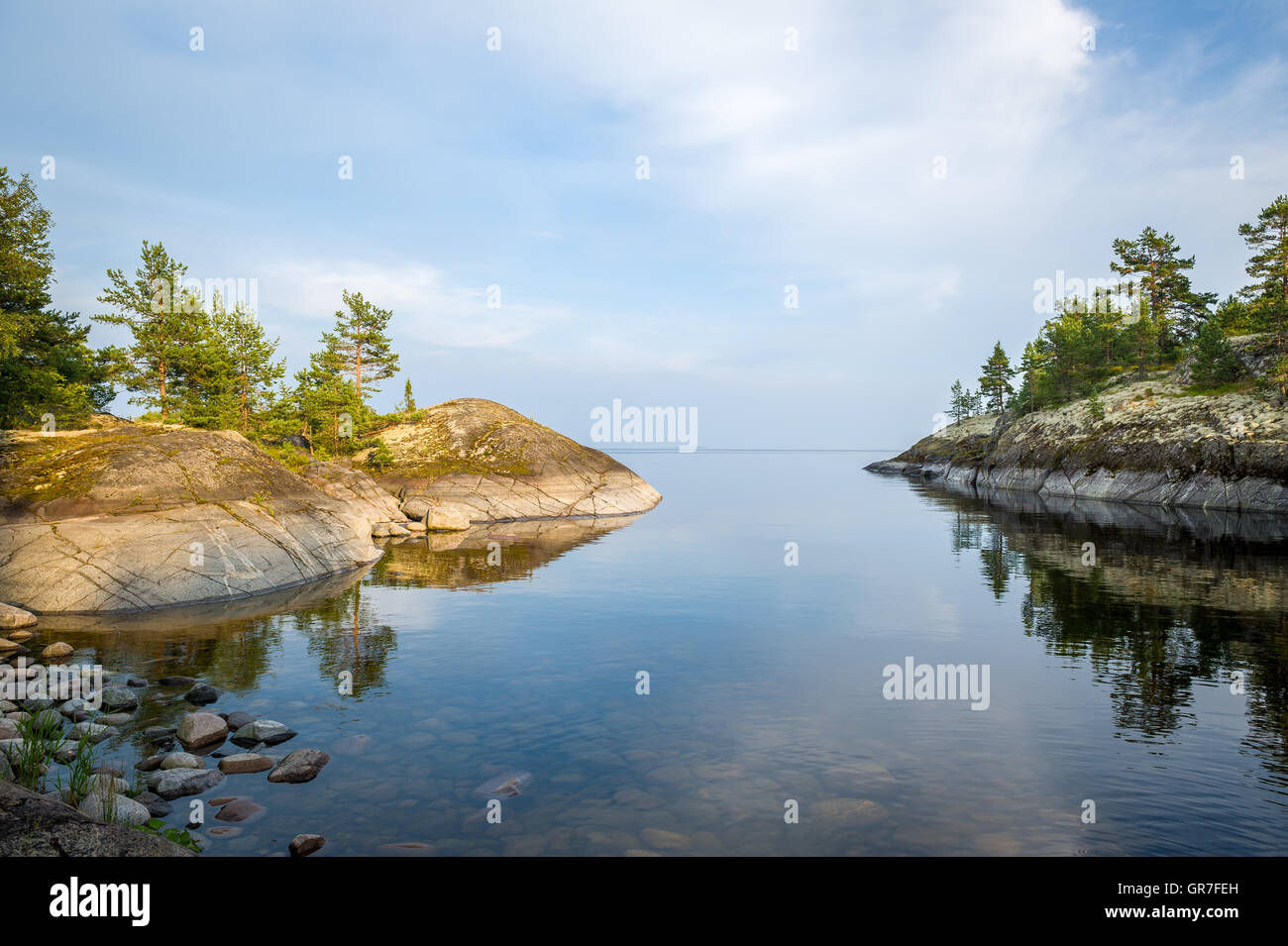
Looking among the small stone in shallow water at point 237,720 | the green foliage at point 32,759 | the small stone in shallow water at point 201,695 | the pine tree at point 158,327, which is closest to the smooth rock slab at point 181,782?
the green foliage at point 32,759

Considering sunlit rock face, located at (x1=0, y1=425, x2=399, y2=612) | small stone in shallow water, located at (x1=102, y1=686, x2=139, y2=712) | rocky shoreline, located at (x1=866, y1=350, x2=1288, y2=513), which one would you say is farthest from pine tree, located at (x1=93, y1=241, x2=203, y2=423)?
rocky shoreline, located at (x1=866, y1=350, x2=1288, y2=513)

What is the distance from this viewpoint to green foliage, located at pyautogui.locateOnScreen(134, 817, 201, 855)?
9.22m

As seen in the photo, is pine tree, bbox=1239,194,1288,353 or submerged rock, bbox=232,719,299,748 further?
pine tree, bbox=1239,194,1288,353

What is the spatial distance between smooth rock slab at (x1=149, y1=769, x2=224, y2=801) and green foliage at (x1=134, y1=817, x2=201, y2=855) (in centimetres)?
130

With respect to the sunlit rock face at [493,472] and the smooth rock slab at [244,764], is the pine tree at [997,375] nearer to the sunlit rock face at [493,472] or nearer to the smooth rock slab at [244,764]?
the sunlit rock face at [493,472]

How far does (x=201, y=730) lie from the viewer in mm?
13180

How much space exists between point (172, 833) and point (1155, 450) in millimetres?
76458

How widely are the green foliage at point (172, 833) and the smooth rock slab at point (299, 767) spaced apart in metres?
1.95

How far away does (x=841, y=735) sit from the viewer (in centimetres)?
1392

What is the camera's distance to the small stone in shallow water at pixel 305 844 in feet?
30.7

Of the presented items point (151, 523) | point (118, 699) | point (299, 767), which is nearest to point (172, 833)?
point (299, 767)

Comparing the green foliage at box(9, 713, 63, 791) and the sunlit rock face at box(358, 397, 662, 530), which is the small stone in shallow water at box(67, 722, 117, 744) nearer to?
the green foliage at box(9, 713, 63, 791)

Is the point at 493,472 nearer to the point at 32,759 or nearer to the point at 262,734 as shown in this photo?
the point at 262,734
